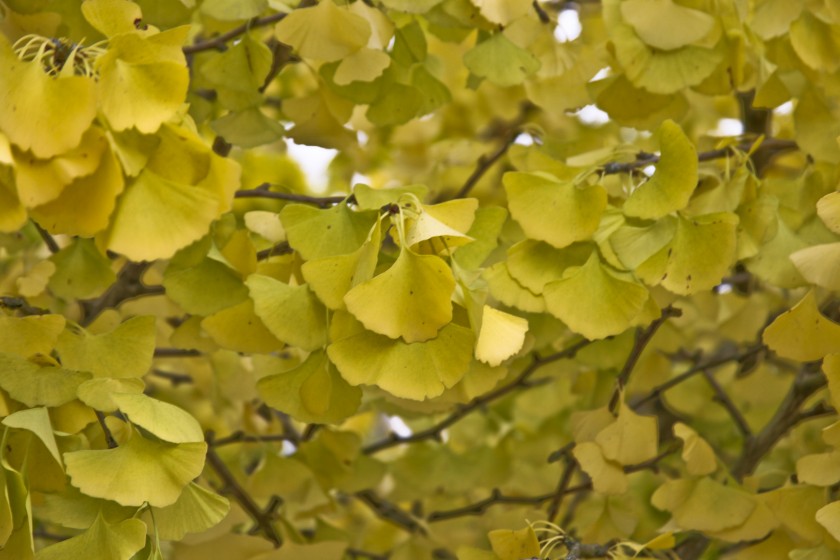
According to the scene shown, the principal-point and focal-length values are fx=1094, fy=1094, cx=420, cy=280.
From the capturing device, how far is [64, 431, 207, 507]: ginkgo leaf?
70cm

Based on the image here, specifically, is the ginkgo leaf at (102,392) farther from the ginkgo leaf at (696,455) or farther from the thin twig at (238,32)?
the ginkgo leaf at (696,455)

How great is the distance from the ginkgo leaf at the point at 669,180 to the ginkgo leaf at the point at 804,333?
12cm

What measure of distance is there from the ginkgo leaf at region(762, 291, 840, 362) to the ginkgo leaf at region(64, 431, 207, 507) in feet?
1.48

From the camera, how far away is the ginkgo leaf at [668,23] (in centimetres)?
91

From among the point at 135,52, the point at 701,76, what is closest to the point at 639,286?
the point at 701,76

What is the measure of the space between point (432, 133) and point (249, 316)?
79cm

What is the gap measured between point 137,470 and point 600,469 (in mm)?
393

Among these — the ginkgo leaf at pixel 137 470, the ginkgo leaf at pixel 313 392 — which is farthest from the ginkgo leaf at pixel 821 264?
the ginkgo leaf at pixel 137 470

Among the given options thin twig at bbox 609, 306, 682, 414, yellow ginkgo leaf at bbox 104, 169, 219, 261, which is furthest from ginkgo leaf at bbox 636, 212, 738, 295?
yellow ginkgo leaf at bbox 104, 169, 219, 261

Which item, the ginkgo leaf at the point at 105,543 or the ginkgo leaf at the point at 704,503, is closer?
the ginkgo leaf at the point at 105,543

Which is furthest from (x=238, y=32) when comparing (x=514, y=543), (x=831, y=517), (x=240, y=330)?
(x=831, y=517)

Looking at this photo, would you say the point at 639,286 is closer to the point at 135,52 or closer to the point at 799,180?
the point at 799,180

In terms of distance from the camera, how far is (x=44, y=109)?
65 centimetres

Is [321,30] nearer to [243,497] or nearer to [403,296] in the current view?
[403,296]
